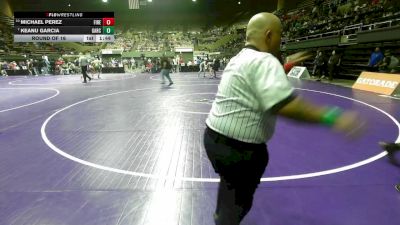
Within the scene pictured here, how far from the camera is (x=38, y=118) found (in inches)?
339

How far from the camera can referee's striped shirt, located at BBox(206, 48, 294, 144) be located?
1667 millimetres

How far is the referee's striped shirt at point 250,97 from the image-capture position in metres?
1.67

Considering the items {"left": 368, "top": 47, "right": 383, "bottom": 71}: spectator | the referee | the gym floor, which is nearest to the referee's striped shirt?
the referee

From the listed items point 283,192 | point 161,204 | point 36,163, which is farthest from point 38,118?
point 283,192

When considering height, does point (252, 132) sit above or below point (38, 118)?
above

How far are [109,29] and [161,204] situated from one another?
17.4 metres

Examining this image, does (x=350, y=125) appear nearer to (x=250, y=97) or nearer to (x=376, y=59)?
(x=250, y=97)

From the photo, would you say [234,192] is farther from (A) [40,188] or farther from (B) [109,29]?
(B) [109,29]

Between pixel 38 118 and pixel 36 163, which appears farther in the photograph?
pixel 38 118

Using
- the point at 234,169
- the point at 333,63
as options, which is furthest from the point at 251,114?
the point at 333,63

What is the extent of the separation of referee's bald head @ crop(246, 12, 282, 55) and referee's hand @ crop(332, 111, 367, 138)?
22.4 inches

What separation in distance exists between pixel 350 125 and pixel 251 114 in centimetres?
55

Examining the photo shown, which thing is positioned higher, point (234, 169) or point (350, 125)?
point (350, 125)
